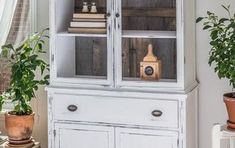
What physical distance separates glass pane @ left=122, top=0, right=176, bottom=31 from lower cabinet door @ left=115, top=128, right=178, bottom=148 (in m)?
0.66

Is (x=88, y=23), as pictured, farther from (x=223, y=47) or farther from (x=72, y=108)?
(x=223, y=47)

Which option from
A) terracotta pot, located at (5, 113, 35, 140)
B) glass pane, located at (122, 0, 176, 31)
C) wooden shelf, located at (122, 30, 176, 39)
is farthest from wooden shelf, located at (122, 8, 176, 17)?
terracotta pot, located at (5, 113, 35, 140)

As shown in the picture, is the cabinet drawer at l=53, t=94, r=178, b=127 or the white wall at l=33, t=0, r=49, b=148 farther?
the white wall at l=33, t=0, r=49, b=148

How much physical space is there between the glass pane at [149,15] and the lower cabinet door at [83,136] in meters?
0.67

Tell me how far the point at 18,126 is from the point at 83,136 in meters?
0.46

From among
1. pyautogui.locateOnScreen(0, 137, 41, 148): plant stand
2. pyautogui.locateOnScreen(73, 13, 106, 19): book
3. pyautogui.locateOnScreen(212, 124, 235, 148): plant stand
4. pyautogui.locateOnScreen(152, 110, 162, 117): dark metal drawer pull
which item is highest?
pyautogui.locateOnScreen(73, 13, 106, 19): book

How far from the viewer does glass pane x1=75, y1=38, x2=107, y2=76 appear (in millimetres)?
3281

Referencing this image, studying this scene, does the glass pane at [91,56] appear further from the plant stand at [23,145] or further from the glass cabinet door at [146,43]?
the plant stand at [23,145]

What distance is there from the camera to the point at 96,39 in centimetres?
328

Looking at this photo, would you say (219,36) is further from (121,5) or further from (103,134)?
(103,134)

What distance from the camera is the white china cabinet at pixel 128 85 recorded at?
2.88m

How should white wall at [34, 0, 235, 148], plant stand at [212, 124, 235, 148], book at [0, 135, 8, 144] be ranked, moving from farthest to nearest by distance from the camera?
book at [0, 135, 8, 144] < white wall at [34, 0, 235, 148] < plant stand at [212, 124, 235, 148]

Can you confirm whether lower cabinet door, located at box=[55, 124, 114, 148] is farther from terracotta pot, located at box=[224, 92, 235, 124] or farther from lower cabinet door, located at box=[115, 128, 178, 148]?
terracotta pot, located at box=[224, 92, 235, 124]

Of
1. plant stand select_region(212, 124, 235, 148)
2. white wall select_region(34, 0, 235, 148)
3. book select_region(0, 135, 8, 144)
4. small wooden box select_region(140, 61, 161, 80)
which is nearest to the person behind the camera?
plant stand select_region(212, 124, 235, 148)
